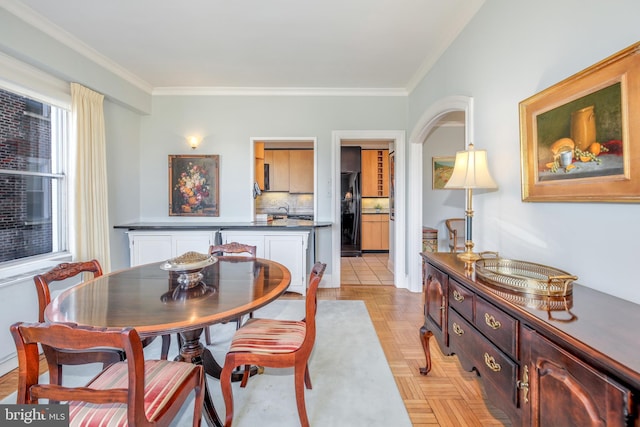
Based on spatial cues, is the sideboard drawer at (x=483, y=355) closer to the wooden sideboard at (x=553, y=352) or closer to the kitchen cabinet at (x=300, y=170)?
the wooden sideboard at (x=553, y=352)

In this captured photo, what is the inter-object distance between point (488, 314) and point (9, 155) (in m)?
3.54

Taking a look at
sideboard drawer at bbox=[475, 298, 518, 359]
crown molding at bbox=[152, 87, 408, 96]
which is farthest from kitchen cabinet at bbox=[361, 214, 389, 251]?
sideboard drawer at bbox=[475, 298, 518, 359]

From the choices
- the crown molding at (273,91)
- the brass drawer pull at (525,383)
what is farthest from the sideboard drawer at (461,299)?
the crown molding at (273,91)

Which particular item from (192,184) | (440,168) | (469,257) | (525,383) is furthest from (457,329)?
(440,168)

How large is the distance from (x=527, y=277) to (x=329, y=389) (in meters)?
1.37

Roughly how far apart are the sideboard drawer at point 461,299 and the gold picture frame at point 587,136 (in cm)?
64

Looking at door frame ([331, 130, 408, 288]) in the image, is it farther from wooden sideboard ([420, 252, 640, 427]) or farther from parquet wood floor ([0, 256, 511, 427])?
wooden sideboard ([420, 252, 640, 427])

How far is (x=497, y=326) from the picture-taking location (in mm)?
1227

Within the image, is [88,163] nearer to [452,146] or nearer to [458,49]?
[458,49]

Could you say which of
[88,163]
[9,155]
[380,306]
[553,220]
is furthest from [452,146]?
[9,155]

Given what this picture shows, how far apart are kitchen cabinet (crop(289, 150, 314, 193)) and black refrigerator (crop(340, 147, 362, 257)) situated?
80cm

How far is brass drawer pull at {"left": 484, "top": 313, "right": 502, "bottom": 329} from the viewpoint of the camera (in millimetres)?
1223

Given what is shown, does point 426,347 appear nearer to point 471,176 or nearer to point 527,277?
point 527,277

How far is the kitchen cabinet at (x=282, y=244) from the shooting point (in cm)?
356
